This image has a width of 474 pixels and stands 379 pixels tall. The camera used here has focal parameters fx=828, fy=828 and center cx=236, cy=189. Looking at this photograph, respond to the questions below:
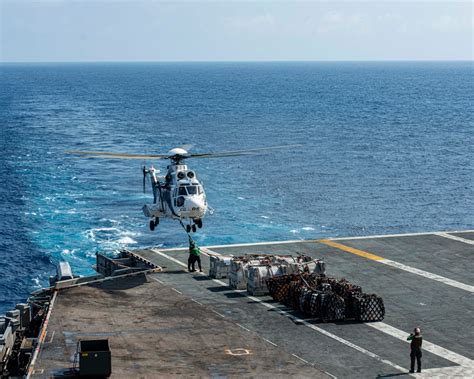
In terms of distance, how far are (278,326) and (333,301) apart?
2.68 m

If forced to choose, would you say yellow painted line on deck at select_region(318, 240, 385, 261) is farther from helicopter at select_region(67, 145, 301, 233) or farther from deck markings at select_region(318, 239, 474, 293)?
helicopter at select_region(67, 145, 301, 233)

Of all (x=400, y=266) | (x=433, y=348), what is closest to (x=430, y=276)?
(x=400, y=266)

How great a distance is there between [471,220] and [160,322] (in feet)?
183

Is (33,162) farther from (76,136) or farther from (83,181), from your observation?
(76,136)

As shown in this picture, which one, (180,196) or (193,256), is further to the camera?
(193,256)

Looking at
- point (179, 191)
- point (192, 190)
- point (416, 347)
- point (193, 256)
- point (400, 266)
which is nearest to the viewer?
point (416, 347)

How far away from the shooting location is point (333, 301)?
35.7 metres

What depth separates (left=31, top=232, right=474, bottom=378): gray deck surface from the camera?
98.7ft

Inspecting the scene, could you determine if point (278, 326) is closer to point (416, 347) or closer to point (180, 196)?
point (416, 347)

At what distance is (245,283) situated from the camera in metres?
41.2

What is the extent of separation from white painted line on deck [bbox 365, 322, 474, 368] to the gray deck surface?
A: 4cm

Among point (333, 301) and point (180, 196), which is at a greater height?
point (180, 196)

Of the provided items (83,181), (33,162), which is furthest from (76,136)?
(83,181)

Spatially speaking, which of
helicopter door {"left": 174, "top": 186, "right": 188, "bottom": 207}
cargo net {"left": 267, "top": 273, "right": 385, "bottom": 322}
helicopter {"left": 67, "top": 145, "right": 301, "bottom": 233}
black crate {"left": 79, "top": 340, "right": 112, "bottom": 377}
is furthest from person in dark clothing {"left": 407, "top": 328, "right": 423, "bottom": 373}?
helicopter door {"left": 174, "top": 186, "right": 188, "bottom": 207}
